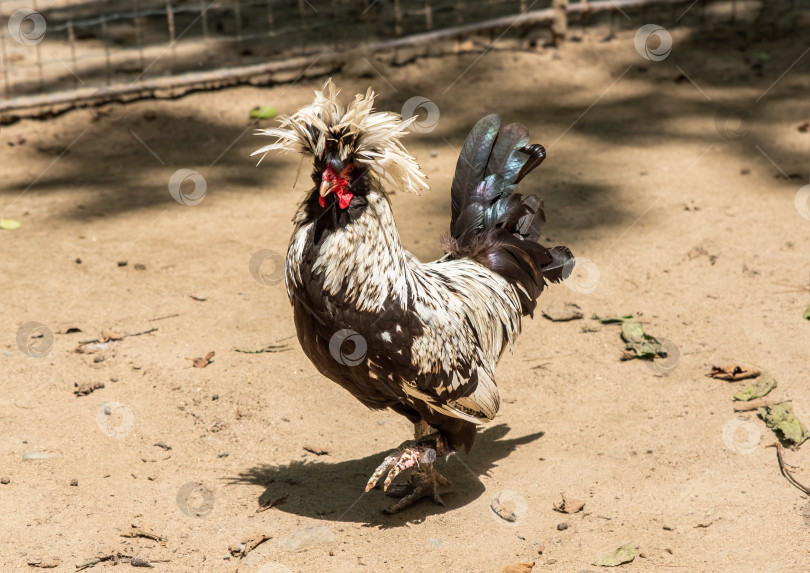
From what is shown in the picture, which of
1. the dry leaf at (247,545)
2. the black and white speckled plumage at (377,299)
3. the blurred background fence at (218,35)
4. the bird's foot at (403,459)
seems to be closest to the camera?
the black and white speckled plumage at (377,299)

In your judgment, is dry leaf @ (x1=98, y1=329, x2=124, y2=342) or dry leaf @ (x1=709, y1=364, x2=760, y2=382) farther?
dry leaf @ (x1=98, y1=329, x2=124, y2=342)

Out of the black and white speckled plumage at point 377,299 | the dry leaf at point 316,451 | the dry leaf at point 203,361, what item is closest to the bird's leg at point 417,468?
the black and white speckled plumage at point 377,299

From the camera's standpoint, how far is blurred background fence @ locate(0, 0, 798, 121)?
37.4ft

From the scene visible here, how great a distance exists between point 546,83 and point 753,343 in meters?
5.90

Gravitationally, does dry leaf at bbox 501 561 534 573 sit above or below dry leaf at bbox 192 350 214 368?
below

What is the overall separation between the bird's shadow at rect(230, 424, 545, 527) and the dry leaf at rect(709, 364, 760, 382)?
1530 millimetres

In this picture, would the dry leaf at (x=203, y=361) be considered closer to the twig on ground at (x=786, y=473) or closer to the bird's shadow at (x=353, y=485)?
the bird's shadow at (x=353, y=485)

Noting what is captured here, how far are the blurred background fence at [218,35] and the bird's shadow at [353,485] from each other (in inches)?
268

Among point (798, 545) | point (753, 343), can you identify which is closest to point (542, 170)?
point (753, 343)

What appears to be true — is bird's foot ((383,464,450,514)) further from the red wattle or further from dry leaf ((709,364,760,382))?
dry leaf ((709,364,760,382))

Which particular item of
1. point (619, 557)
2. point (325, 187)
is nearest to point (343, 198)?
point (325, 187)

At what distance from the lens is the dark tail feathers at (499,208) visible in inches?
243

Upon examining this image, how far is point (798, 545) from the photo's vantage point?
4.95 metres

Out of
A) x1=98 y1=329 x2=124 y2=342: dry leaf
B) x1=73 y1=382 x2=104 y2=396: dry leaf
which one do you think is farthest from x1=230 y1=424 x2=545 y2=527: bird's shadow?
x1=98 y1=329 x2=124 y2=342: dry leaf
